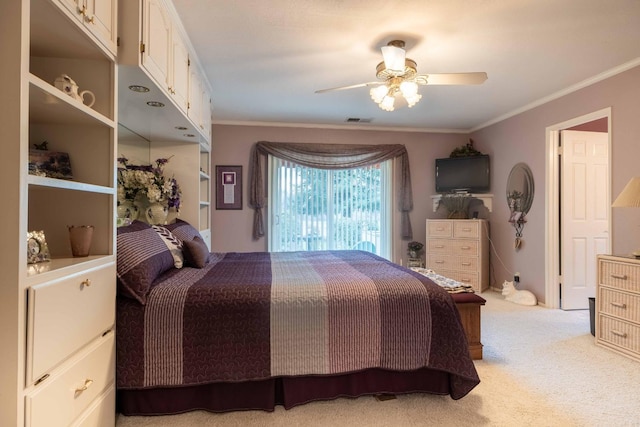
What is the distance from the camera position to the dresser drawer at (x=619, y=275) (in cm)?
243

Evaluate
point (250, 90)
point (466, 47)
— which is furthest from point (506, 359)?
point (250, 90)

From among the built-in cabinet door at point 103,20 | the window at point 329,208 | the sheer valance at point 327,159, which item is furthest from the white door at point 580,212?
the built-in cabinet door at point 103,20

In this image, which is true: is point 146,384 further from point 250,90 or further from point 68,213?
point 250,90

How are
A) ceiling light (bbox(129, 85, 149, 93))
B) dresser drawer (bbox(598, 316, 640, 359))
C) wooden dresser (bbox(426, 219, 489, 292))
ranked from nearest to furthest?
ceiling light (bbox(129, 85, 149, 93)), dresser drawer (bbox(598, 316, 640, 359)), wooden dresser (bbox(426, 219, 489, 292))

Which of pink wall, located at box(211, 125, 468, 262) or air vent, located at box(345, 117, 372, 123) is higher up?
air vent, located at box(345, 117, 372, 123)

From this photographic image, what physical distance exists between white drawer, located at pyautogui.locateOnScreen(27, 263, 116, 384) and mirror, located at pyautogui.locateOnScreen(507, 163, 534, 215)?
14.3 ft

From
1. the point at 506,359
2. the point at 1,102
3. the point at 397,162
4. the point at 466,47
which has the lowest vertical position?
the point at 506,359

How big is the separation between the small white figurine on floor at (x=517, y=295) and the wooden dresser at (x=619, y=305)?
3.66 feet

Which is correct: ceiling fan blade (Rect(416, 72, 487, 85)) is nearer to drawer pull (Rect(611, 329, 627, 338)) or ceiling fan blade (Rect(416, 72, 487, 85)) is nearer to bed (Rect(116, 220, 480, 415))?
bed (Rect(116, 220, 480, 415))

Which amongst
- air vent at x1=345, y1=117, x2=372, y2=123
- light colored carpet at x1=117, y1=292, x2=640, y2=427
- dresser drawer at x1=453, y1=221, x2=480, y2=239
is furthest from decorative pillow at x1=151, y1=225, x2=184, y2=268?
dresser drawer at x1=453, y1=221, x2=480, y2=239

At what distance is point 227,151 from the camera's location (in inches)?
181

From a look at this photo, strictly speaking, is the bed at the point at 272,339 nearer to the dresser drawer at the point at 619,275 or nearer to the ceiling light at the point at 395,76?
the ceiling light at the point at 395,76

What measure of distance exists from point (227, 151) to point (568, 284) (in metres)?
4.61

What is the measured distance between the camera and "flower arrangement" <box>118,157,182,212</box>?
2.47 metres
